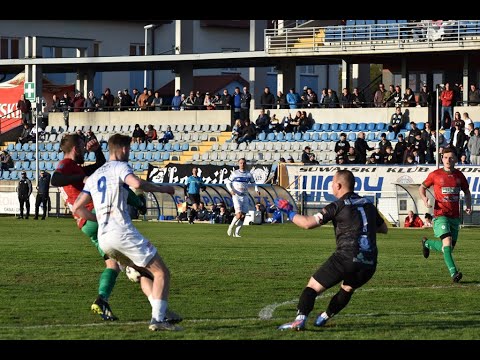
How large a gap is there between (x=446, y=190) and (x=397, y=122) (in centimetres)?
2643

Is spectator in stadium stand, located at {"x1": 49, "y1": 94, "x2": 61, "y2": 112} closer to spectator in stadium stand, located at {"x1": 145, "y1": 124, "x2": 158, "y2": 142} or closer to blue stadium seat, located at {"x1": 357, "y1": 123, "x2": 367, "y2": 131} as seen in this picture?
spectator in stadium stand, located at {"x1": 145, "y1": 124, "x2": 158, "y2": 142}

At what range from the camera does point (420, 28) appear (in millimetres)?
47375

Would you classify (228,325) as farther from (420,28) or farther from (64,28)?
(64,28)

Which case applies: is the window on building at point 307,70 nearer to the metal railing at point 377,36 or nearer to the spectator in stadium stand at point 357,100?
the metal railing at point 377,36

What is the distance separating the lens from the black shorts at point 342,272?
11.6 meters

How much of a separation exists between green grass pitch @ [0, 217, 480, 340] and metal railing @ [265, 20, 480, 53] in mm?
21430

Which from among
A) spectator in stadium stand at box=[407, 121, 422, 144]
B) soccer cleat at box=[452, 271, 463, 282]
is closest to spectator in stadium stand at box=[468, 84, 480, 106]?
spectator in stadium stand at box=[407, 121, 422, 144]

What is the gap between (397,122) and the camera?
43.5m

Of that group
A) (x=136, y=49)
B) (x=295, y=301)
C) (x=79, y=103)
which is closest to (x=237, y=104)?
(x=79, y=103)

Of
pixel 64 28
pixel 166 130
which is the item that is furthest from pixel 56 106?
pixel 64 28

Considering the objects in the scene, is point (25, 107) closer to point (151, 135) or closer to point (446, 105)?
point (151, 135)

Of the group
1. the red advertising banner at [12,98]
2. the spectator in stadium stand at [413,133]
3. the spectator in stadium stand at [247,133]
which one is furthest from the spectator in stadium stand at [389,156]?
the red advertising banner at [12,98]

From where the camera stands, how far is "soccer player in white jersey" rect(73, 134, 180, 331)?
37.6ft
